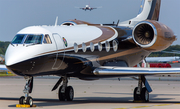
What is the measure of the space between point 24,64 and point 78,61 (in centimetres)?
386

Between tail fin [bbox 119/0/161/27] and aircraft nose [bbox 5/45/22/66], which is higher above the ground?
tail fin [bbox 119/0/161/27]

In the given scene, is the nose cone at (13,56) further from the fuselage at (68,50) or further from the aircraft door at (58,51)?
the aircraft door at (58,51)

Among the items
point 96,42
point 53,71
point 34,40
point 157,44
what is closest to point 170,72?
point 157,44

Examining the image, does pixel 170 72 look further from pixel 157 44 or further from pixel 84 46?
pixel 84 46

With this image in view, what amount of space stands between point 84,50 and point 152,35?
478 cm

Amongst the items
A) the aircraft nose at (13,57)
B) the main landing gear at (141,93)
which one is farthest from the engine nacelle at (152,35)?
the aircraft nose at (13,57)

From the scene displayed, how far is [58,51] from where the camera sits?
17516 mm

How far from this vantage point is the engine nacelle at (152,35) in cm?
2062

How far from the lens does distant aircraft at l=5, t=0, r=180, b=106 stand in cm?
1645

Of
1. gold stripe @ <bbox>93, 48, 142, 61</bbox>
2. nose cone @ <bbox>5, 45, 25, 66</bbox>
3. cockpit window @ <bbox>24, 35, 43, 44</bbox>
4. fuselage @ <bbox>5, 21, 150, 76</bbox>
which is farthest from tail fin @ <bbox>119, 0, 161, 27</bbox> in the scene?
nose cone @ <bbox>5, 45, 25, 66</bbox>

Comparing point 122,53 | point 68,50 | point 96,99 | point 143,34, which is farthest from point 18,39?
point 143,34

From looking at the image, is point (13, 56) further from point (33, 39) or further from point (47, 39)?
point (47, 39)

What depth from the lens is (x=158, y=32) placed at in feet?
67.3

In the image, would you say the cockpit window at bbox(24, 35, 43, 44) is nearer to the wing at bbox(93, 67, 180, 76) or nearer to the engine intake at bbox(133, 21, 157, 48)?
the wing at bbox(93, 67, 180, 76)
